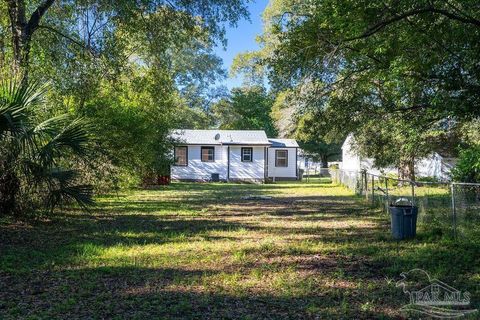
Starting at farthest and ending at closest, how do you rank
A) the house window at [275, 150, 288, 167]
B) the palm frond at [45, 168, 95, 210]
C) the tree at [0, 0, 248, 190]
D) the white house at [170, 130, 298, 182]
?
the house window at [275, 150, 288, 167] → the white house at [170, 130, 298, 182] → the tree at [0, 0, 248, 190] → the palm frond at [45, 168, 95, 210]

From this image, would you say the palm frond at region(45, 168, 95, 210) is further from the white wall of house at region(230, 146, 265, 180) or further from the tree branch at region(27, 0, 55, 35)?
the white wall of house at region(230, 146, 265, 180)

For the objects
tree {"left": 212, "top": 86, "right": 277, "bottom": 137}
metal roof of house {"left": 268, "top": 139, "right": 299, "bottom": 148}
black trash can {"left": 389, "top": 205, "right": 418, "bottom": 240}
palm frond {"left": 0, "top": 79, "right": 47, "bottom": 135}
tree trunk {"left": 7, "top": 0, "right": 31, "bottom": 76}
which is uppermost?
tree {"left": 212, "top": 86, "right": 277, "bottom": 137}

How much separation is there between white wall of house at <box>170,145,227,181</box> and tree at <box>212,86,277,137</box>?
1449 cm

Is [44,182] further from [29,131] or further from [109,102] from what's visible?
[109,102]

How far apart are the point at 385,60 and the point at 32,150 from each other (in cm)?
729

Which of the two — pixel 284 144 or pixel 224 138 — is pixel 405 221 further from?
pixel 284 144

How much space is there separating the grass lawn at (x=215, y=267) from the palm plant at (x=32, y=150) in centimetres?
67

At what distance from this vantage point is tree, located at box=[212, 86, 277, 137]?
44794mm

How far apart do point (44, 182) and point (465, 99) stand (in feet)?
26.8

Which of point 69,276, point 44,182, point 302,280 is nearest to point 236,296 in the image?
point 302,280

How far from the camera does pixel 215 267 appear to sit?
6.32m

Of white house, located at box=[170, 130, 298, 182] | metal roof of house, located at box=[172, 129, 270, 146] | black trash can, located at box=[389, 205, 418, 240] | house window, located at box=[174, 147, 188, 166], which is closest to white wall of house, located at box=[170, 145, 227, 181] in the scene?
white house, located at box=[170, 130, 298, 182]

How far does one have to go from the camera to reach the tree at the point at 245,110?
4479cm

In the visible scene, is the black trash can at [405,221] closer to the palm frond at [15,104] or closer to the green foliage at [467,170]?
the green foliage at [467,170]
